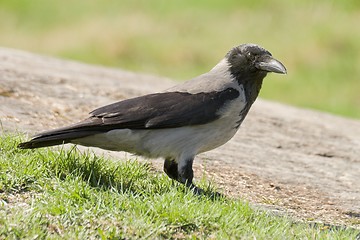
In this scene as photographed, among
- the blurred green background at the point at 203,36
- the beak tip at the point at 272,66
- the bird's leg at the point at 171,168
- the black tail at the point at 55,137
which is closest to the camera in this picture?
the black tail at the point at 55,137

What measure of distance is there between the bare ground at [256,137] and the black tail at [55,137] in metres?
1.09

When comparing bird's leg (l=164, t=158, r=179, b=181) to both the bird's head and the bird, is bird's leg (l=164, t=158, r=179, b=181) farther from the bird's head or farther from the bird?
the bird's head

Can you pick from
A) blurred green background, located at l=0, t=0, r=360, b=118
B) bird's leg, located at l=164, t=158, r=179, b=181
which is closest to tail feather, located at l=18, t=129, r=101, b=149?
bird's leg, located at l=164, t=158, r=179, b=181

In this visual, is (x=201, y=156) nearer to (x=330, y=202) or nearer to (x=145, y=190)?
(x=330, y=202)

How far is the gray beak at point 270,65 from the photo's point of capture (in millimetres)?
6812

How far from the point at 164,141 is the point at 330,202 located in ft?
5.52

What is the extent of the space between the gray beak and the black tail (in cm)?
151

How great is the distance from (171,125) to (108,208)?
1.17 metres

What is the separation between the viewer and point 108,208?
562 centimetres

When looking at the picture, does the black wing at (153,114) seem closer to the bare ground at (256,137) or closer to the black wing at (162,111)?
the black wing at (162,111)

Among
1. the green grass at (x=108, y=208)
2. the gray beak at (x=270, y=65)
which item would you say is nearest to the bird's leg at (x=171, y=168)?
the green grass at (x=108, y=208)

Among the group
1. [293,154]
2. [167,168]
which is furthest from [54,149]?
[293,154]

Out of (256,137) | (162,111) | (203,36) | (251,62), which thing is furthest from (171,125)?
(203,36)

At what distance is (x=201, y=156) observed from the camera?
26.4 feet
